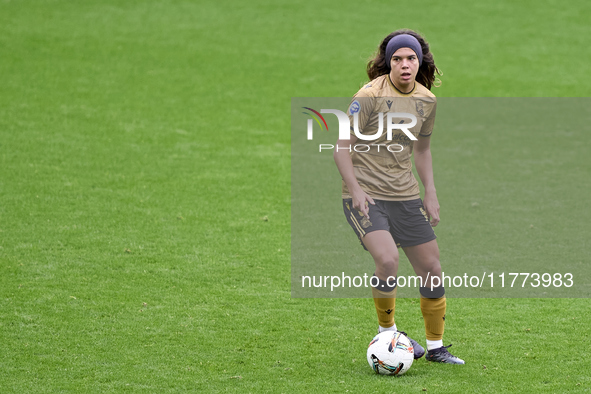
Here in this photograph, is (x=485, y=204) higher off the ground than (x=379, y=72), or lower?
lower

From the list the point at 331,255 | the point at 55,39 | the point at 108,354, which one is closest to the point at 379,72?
the point at 108,354

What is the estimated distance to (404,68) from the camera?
210 inches

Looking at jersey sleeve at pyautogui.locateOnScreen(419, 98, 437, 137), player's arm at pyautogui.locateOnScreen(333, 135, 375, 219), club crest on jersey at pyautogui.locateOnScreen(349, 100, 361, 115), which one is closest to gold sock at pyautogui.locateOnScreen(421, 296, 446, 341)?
player's arm at pyautogui.locateOnScreen(333, 135, 375, 219)

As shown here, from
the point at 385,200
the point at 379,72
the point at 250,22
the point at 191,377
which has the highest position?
the point at 250,22

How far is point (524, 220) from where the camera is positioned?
10.2 meters

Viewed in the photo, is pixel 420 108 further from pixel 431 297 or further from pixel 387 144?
pixel 431 297

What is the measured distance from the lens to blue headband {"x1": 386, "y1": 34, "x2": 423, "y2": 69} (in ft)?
17.8

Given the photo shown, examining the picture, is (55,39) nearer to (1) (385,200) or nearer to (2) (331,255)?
(2) (331,255)

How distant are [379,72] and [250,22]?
15.1m

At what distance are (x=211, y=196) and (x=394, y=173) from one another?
5798 millimetres

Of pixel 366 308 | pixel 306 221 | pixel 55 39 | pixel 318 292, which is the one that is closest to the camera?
pixel 366 308

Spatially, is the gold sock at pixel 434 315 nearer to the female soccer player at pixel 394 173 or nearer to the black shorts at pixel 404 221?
the female soccer player at pixel 394 173

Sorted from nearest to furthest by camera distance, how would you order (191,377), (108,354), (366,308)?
(191,377)
(108,354)
(366,308)

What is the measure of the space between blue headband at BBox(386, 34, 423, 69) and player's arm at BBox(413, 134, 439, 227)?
0.63 m
